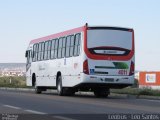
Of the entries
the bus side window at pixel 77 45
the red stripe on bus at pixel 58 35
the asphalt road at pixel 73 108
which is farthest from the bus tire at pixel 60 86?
the asphalt road at pixel 73 108

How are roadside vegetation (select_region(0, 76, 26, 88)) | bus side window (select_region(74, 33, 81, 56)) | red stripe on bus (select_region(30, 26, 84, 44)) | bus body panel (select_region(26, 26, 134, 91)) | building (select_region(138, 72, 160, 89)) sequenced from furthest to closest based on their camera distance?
roadside vegetation (select_region(0, 76, 26, 88)), building (select_region(138, 72, 160, 89)), red stripe on bus (select_region(30, 26, 84, 44)), bus side window (select_region(74, 33, 81, 56)), bus body panel (select_region(26, 26, 134, 91))

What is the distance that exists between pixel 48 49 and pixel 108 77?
676cm

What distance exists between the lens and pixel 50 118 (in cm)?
1580

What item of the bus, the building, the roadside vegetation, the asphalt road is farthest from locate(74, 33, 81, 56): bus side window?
the building

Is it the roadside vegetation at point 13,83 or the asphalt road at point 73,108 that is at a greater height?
the roadside vegetation at point 13,83

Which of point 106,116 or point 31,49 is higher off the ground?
point 31,49

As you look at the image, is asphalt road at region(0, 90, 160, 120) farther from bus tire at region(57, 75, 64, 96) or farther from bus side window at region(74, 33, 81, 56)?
bus tire at region(57, 75, 64, 96)

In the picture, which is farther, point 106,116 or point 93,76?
point 93,76

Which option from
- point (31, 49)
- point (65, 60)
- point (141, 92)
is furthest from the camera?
point (31, 49)

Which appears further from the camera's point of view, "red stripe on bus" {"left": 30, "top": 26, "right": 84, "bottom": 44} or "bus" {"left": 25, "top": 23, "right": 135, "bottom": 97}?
"red stripe on bus" {"left": 30, "top": 26, "right": 84, "bottom": 44}

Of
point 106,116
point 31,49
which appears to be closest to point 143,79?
point 31,49

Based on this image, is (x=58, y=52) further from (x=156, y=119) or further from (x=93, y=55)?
(x=156, y=119)

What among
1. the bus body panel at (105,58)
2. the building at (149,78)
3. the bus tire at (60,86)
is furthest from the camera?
the building at (149,78)

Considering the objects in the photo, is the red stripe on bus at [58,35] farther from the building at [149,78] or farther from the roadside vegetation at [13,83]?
the building at [149,78]
